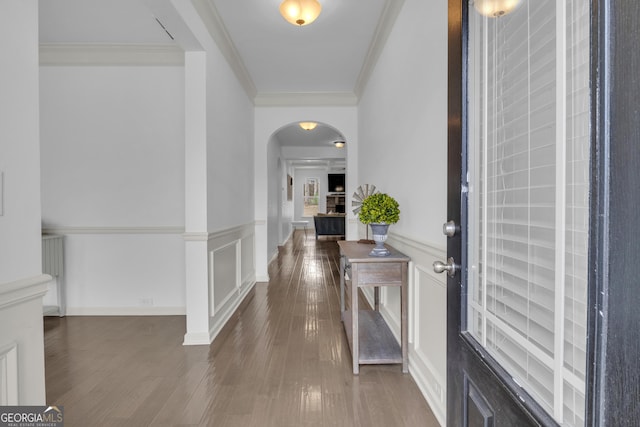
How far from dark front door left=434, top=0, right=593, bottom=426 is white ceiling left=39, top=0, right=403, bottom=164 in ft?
6.60

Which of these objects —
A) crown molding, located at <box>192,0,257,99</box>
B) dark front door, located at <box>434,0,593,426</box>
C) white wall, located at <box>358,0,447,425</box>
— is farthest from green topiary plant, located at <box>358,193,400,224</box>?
crown molding, located at <box>192,0,257,99</box>

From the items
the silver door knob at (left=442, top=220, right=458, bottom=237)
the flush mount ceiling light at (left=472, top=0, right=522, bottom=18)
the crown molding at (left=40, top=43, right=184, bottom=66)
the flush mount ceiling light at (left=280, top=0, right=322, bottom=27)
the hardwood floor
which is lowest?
the hardwood floor

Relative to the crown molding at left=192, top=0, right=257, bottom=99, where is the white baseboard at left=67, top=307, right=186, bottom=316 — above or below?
below

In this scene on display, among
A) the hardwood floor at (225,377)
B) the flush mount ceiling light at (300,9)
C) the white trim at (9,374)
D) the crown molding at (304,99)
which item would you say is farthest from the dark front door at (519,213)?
the crown molding at (304,99)

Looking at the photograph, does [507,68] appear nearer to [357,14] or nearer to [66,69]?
[357,14]

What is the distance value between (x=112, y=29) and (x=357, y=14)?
225 centimetres

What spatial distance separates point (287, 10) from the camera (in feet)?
7.39

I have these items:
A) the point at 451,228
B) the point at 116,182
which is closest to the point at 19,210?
the point at 451,228

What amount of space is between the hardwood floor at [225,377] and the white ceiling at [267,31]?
249 centimetres

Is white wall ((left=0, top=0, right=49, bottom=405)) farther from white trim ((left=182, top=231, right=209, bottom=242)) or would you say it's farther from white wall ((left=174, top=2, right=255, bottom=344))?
white trim ((left=182, top=231, right=209, bottom=242))

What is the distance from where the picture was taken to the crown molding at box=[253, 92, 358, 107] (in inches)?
184

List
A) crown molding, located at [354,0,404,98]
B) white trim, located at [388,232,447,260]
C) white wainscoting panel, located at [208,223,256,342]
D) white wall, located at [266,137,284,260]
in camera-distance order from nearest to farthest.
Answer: white trim, located at [388,232,447,260] < crown molding, located at [354,0,404,98] < white wainscoting panel, located at [208,223,256,342] < white wall, located at [266,137,284,260]

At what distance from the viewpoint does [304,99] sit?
4711mm

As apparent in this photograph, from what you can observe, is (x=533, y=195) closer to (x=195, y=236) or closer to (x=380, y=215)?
(x=380, y=215)
